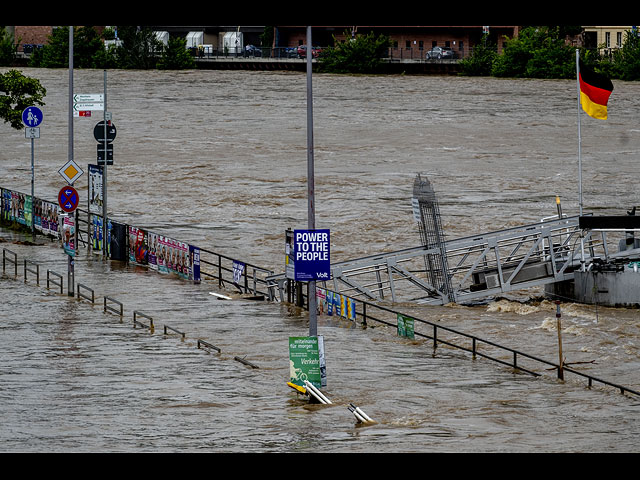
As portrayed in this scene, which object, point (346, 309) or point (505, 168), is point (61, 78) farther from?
point (346, 309)

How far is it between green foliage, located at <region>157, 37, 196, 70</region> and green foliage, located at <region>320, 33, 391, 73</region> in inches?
534

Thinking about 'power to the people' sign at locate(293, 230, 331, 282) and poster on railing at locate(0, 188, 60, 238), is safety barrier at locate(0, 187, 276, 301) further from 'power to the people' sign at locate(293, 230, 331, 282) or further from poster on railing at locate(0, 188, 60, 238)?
'power to the people' sign at locate(293, 230, 331, 282)

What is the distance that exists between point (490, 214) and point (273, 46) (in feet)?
246

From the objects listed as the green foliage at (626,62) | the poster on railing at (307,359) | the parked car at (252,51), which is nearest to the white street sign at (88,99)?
the poster on railing at (307,359)

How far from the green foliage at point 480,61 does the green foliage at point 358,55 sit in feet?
27.7

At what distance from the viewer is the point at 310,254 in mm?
21312

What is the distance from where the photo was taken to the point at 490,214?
5475cm

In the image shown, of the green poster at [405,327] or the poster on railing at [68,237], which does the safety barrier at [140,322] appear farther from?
the green poster at [405,327]

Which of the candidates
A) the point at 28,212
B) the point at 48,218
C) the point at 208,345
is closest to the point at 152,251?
the point at 48,218

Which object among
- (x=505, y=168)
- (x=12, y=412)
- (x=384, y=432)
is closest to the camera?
(x=384, y=432)

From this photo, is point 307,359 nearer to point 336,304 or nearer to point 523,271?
point 336,304

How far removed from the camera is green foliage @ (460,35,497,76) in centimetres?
11194

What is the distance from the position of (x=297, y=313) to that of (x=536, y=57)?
81.8 meters

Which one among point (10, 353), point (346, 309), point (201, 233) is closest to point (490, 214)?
point (201, 233)
